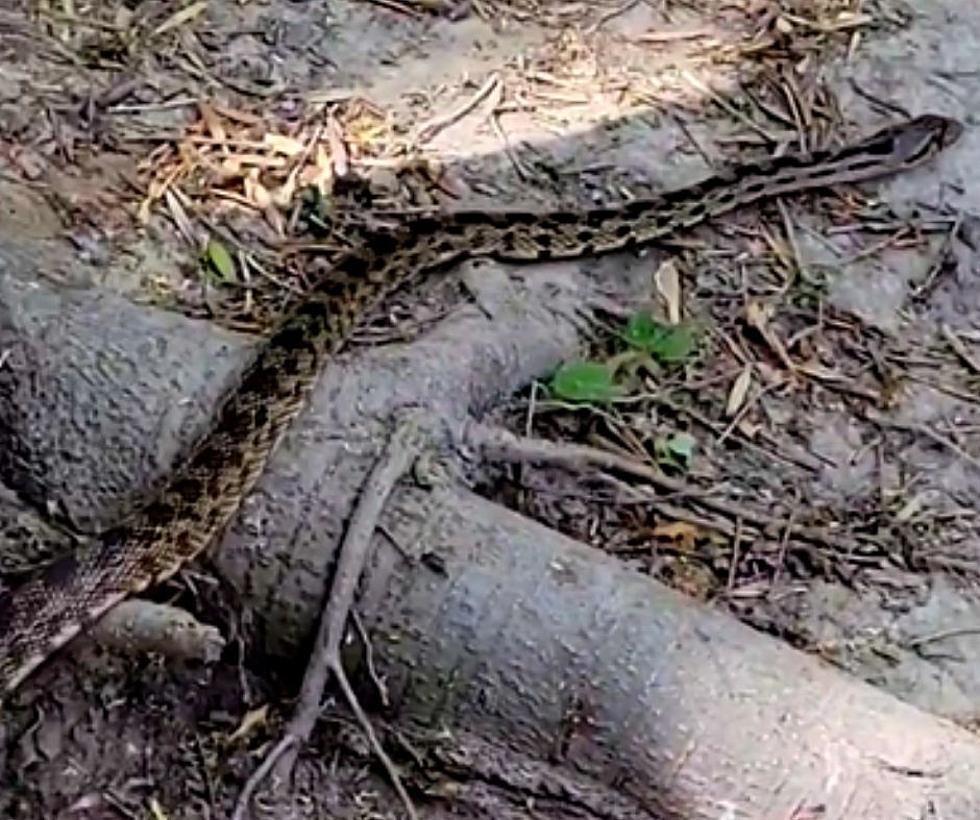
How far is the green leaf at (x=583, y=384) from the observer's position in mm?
3402

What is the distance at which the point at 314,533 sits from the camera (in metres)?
2.90

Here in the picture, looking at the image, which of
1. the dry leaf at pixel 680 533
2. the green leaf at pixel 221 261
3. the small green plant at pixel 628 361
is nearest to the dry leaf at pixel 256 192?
the green leaf at pixel 221 261

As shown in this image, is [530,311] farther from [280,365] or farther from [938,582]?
[938,582]

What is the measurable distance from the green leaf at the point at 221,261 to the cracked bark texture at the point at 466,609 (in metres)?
0.34

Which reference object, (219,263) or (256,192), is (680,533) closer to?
(219,263)

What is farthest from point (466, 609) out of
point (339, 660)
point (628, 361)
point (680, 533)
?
point (628, 361)

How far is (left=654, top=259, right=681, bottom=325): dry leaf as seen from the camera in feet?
12.1

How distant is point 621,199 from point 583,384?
0.64 metres

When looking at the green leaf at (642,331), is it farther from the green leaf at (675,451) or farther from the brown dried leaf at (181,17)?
the brown dried leaf at (181,17)

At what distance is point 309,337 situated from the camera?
10.6ft

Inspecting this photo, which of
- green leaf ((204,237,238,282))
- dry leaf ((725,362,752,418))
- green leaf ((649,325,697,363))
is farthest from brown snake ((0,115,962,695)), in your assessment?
dry leaf ((725,362,752,418))

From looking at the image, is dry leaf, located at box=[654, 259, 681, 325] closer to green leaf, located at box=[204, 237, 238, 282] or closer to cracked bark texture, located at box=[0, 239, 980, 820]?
cracked bark texture, located at box=[0, 239, 980, 820]

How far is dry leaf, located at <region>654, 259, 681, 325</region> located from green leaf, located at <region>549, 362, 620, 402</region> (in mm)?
273

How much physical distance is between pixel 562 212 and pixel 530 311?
32cm
